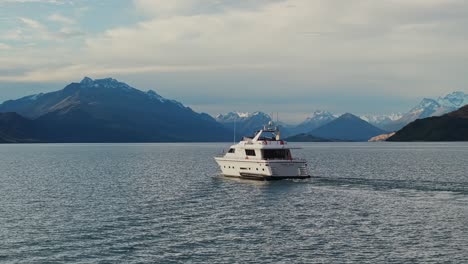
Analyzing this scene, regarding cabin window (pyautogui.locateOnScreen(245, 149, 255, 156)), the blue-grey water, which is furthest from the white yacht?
the blue-grey water

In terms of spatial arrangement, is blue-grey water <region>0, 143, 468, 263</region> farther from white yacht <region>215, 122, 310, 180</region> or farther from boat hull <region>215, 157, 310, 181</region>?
white yacht <region>215, 122, 310, 180</region>

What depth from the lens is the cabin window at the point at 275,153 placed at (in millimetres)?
103356

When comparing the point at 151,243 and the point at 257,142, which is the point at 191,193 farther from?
the point at 151,243

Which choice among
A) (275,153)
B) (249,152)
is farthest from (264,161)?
(249,152)

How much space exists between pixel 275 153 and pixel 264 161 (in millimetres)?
4322

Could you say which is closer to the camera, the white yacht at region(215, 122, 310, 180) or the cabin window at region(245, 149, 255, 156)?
the white yacht at region(215, 122, 310, 180)

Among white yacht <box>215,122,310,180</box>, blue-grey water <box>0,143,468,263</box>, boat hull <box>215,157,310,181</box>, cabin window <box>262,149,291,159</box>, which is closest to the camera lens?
blue-grey water <box>0,143,468,263</box>

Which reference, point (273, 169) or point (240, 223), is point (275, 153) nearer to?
point (273, 169)

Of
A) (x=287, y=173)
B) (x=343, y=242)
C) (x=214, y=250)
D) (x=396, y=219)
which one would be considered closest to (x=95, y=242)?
(x=214, y=250)

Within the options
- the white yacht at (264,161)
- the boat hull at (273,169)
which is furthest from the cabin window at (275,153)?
the boat hull at (273,169)

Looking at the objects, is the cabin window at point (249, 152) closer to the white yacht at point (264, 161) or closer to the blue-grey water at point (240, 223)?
the white yacht at point (264, 161)

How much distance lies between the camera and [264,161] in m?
100

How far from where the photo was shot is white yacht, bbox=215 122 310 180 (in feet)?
329

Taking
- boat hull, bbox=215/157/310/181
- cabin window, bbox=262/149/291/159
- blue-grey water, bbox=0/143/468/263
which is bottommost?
blue-grey water, bbox=0/143/468/263
